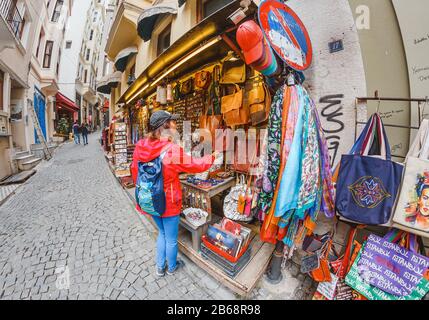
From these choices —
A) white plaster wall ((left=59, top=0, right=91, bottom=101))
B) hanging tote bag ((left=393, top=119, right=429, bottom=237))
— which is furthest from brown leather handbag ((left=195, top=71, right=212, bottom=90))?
white plaster wall ((left=59, top=0, right=91, bottom=101))

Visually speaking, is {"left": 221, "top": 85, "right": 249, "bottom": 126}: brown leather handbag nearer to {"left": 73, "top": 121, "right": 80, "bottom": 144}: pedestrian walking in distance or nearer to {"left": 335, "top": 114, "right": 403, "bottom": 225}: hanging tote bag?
{"left": 335, "top": 114, "right": 403, "bottom": 225}: hanging tote bag

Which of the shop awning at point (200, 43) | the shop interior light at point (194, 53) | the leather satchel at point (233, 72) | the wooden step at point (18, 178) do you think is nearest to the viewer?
the shop awning at point (200, 43)

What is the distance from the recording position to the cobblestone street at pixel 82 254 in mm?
2268

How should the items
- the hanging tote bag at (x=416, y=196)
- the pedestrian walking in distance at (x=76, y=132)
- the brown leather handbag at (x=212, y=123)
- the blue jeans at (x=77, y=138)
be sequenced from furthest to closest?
the blue jeans at (x=77, y=138)
the pedestrian walking in distance at (x=76, y=132)
the brown leather handbag at (x=212, y=123)
the hanging tote bag at (x=416, y=196)

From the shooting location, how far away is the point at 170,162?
210 cm

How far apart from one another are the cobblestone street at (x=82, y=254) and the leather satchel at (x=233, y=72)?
321 centimetres

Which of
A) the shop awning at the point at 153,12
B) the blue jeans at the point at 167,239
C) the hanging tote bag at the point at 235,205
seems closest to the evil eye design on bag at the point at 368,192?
the hanging tote bag at the point at 235,205

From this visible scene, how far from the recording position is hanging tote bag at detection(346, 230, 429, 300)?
66.0 inches

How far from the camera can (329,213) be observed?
2.13 meters

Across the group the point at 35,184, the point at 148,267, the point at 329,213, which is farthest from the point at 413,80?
the point at 35,184

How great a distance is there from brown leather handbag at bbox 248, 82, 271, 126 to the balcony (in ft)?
34.1

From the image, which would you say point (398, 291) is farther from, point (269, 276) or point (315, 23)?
point (315, 23)

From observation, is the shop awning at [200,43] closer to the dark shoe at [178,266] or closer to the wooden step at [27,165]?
the dark shoe at [178,266]

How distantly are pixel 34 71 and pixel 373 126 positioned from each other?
17021mm
